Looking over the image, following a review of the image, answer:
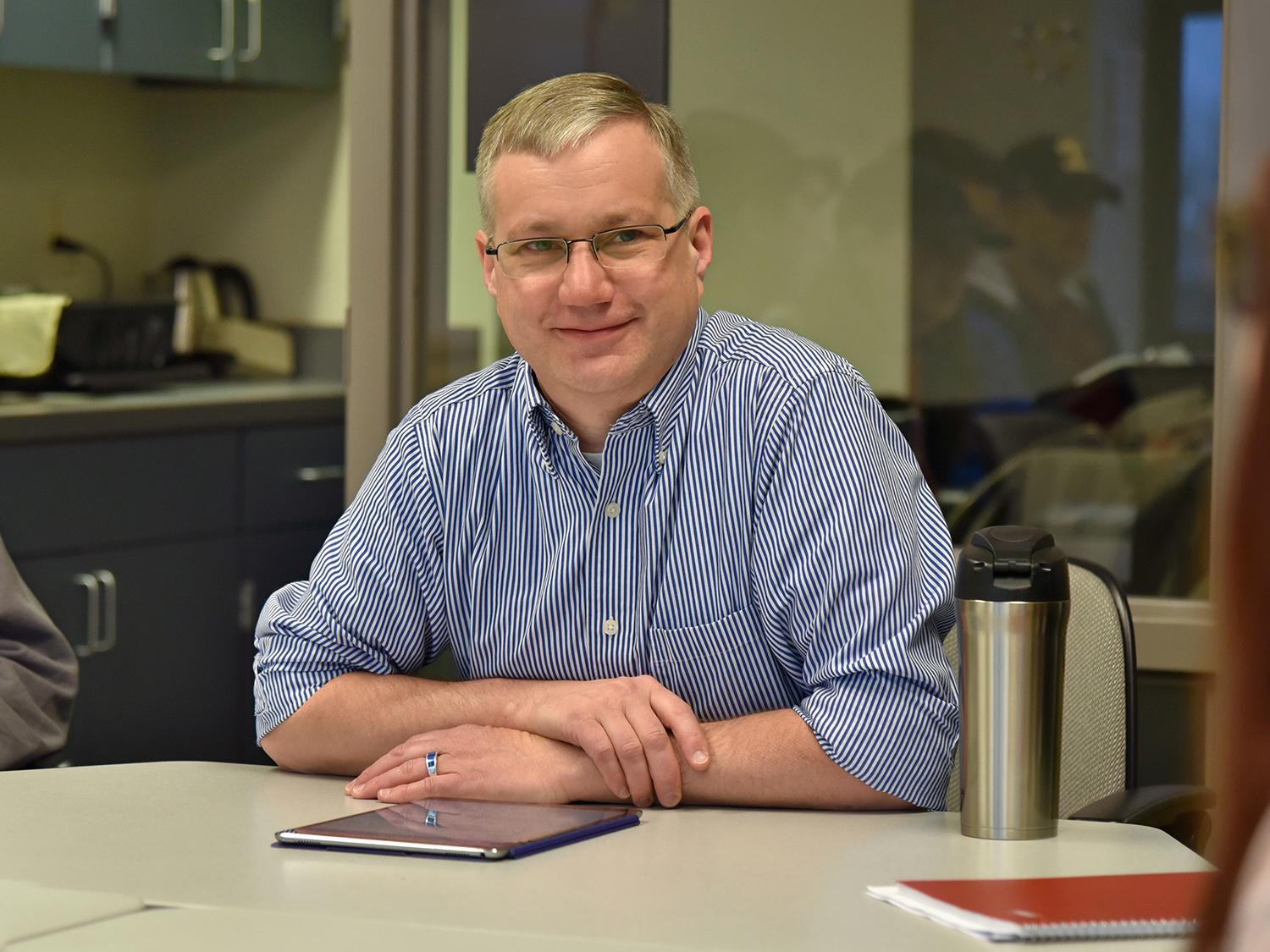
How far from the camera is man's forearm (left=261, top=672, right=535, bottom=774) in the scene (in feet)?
5.20

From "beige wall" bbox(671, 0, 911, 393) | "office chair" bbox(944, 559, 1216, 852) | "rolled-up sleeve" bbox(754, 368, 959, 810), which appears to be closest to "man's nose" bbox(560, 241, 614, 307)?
"rolled-up sleeve" bbox(754, 368, 959, 810)

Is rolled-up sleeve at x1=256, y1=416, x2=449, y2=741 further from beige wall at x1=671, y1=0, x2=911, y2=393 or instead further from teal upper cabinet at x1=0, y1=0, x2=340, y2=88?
teal upper cabinet at x1=0, y1=0, x2=340, y2=88

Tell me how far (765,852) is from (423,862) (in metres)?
0.26

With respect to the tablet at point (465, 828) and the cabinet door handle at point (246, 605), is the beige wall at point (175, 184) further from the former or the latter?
the tablet at point (465, 828)

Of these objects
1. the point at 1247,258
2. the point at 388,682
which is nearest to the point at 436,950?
the point at 388,682

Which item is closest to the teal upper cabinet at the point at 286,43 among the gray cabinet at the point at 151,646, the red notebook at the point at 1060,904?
the gray cabinet at the point at 151,646

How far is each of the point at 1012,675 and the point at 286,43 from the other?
3.23 meters

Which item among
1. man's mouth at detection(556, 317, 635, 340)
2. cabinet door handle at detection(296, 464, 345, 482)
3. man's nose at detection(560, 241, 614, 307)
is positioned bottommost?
cabinet door handle at detection(296, 464, 345, 482)

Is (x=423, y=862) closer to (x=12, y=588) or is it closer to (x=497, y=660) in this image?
(x=497, y=660)

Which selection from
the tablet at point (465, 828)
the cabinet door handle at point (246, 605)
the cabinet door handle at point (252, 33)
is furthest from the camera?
the cabinet door handle at point (252, 33)

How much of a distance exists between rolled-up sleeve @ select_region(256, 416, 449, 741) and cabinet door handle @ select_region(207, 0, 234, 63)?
2.51 metres

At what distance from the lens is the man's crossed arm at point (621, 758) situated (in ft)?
4.78

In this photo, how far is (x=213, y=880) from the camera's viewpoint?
120 centimetres

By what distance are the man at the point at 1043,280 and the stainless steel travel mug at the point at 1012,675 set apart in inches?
55.7
